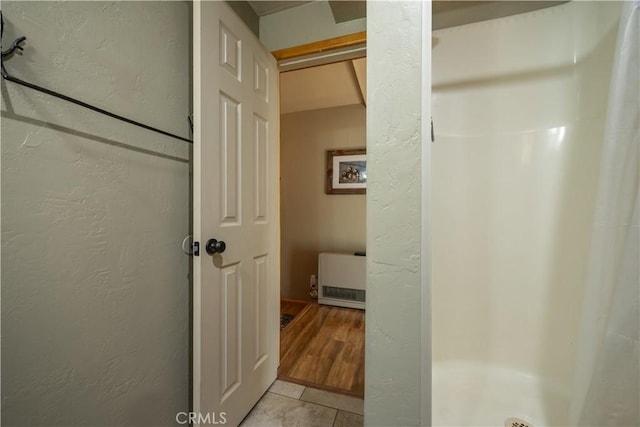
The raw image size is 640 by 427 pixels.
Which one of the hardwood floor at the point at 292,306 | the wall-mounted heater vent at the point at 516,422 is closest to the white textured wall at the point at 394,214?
the wall-mounted heater vent at the point at 516,422

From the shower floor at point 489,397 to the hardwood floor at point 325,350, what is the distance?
1.52ft

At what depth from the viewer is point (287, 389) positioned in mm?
1399

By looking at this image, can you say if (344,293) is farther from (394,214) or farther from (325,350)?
(394,214)

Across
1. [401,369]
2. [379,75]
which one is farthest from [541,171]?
[401,369]

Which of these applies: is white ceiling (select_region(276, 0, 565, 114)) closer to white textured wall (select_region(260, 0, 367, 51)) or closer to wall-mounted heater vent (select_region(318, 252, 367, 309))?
white textured wall (select_region(260, 0, 367, 51))

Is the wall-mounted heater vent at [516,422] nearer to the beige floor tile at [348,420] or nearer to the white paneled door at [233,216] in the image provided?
the beige floor tile at [348,420]

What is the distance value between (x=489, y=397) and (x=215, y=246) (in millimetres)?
1508

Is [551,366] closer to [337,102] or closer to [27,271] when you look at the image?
[27,271]

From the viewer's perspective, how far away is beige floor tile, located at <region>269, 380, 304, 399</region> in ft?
4.47

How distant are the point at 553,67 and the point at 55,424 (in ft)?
7.84

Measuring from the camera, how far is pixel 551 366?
1213mm

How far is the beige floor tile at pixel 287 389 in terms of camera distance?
4.47 ft

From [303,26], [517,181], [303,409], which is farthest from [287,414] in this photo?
[303,26]

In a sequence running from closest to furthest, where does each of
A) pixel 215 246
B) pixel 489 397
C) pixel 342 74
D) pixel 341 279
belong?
1. pixel 215 246
2. pixel 489 397
3. pixel 342 74
4. pixel 341 279
